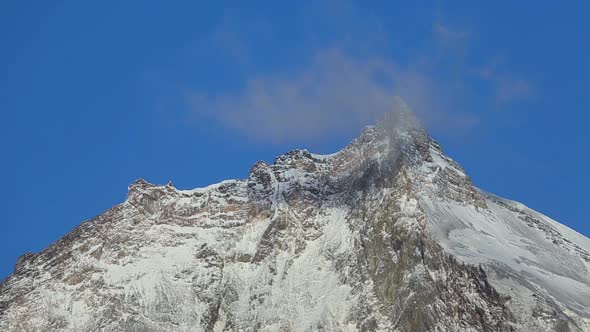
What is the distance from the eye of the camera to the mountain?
157m

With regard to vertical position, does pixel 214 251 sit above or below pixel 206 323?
above

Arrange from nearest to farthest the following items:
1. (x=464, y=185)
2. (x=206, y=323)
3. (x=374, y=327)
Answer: (x=374, y=327)
(x=206, y=323)
(x=464, y=185)

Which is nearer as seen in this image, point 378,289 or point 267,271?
point 378,289

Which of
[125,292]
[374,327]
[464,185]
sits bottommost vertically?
[374,327]

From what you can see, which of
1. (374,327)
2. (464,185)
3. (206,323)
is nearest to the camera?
(374,327)

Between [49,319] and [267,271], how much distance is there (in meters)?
36.4

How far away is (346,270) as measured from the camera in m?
180

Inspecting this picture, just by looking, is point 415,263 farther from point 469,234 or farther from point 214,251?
point 214,251

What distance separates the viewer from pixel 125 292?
183 m

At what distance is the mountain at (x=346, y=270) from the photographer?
156625 mm

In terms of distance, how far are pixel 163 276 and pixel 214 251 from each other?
1068cm

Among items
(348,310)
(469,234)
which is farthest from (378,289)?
(469,234)

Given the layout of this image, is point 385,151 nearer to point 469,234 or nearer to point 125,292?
point 469,234

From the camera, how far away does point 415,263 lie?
165250mm
